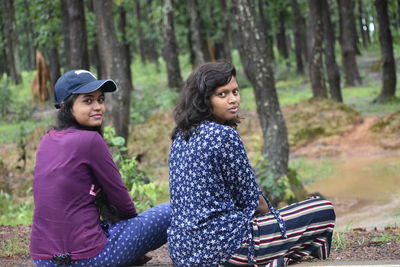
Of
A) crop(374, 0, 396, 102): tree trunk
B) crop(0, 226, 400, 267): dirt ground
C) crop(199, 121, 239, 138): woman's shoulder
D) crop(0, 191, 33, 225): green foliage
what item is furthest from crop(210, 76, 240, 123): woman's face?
crop(374, 0, 396, 102): tree trunk

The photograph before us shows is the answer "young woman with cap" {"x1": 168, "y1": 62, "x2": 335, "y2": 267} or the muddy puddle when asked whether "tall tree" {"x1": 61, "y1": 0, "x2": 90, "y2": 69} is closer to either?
the muddy puddle

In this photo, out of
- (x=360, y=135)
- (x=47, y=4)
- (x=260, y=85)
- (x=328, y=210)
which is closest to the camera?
(x=328, y=210)

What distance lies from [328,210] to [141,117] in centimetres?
1583

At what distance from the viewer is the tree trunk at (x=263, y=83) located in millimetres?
10484

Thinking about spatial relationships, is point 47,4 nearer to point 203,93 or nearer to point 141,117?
point 141,117

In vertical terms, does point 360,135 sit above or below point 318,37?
below

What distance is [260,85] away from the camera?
35.0 ft

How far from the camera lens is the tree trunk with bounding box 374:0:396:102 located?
20.1 metres

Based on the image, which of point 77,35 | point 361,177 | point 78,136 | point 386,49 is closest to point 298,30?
point 386,49

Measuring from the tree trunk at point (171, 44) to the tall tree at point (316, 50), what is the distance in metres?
6.38

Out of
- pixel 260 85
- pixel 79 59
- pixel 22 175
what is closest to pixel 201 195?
pixel 260 85

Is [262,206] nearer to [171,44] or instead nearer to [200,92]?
[200,92]

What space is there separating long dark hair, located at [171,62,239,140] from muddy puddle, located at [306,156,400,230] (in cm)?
424

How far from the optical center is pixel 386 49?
66.8 ft
